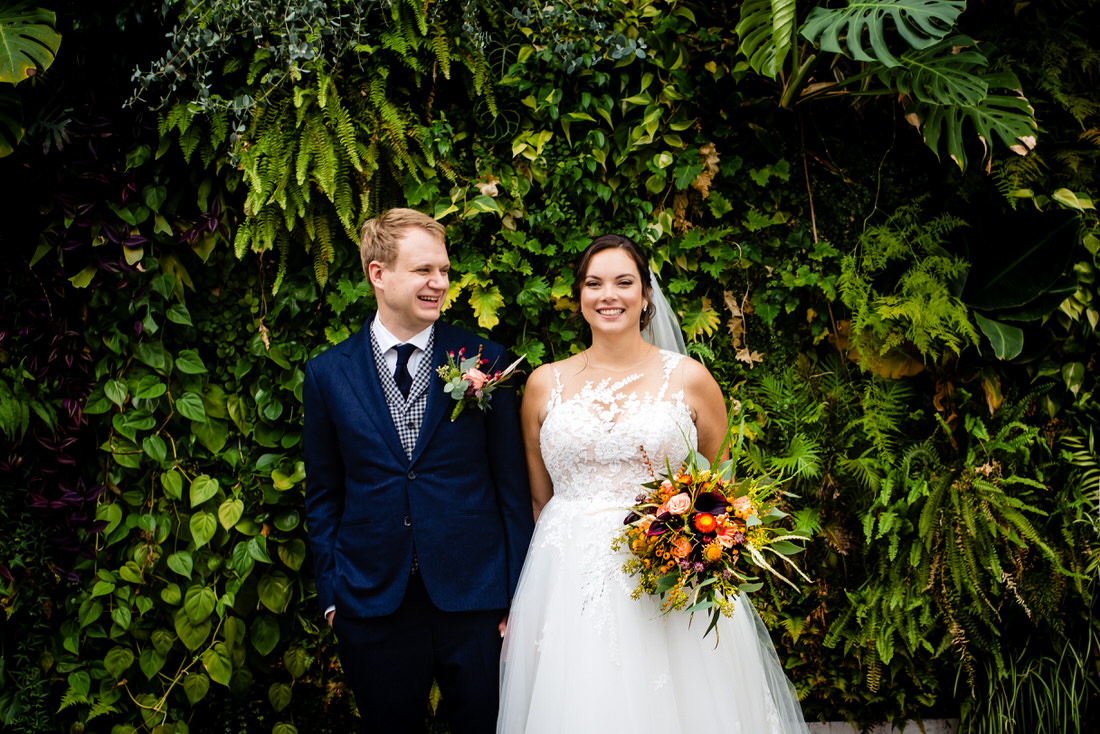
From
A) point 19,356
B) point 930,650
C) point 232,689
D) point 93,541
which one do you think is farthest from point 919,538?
point 19,356

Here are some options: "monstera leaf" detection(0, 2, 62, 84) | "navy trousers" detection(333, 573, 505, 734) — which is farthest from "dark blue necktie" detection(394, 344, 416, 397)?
"monstera leaf" detection(0, 2, 62, 84)

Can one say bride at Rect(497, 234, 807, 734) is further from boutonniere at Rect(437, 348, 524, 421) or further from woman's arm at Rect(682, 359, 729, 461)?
boutonniere at Rect(437, 348, 524, 421)

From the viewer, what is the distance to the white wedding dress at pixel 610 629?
7.73 ft

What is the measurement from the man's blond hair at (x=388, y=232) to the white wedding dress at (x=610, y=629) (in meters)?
0.79

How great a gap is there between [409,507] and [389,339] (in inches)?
24.3

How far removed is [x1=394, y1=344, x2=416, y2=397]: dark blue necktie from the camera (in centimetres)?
262

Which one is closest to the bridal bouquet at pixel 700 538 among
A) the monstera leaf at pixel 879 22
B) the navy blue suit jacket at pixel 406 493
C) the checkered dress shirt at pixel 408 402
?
the navy blue suit jacket at pixel 406 493

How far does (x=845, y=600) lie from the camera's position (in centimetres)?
345

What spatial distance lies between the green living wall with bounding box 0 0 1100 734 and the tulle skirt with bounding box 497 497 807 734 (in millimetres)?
865

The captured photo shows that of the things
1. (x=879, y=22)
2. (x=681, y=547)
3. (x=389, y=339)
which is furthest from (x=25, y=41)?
(x=879, y=22)

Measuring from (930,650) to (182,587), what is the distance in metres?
3.37

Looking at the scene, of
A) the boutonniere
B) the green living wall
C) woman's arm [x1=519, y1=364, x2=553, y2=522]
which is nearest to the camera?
the boutonniere

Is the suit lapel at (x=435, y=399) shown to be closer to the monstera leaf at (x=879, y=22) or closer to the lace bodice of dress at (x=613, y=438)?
the lace bodice of dress at (x=613, y=438)

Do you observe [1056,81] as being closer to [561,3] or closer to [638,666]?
[561,3]
